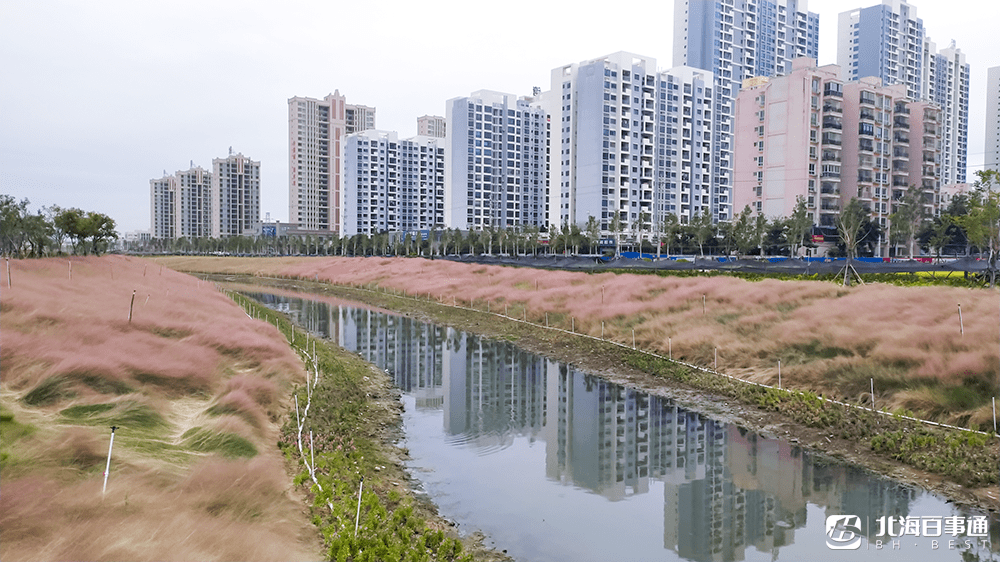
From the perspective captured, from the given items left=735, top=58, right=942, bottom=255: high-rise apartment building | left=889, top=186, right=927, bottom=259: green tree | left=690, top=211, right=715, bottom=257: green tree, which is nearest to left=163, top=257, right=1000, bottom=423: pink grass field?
left=690, top=211, right=715, bottom=257: green tree

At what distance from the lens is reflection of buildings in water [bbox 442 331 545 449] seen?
68.0 ft

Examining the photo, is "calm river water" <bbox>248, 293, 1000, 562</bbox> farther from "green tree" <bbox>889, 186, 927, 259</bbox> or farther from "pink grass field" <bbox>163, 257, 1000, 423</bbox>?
"green tree" <bbox>889, 186, 927, 259</bbox>

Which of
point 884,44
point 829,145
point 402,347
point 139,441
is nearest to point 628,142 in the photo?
point 829,145

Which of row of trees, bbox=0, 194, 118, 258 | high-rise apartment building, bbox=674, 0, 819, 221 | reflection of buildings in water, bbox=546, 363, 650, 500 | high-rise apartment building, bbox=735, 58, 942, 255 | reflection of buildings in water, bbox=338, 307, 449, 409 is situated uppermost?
high-rise apartment building, bbox=674, 0, 819, 221

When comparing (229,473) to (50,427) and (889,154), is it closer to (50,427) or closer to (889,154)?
(50,427)

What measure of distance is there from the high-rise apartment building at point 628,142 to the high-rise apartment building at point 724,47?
1111cm

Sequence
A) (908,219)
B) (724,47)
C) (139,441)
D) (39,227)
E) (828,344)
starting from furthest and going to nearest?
(724,47)
(908,219)
(39,227)
(828,344)
(139,441)

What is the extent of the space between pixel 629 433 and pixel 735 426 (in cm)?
313

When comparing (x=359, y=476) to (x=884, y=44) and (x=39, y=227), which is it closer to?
(x=39, y=227)

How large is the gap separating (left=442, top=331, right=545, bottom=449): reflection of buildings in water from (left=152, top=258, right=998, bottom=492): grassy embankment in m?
3.50

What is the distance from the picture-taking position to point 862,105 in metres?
101

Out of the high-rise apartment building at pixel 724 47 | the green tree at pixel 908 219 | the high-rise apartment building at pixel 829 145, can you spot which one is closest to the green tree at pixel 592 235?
the high-rise apartment building at pixel 829 145

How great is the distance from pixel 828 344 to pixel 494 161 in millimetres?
142393

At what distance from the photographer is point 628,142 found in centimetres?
12962
